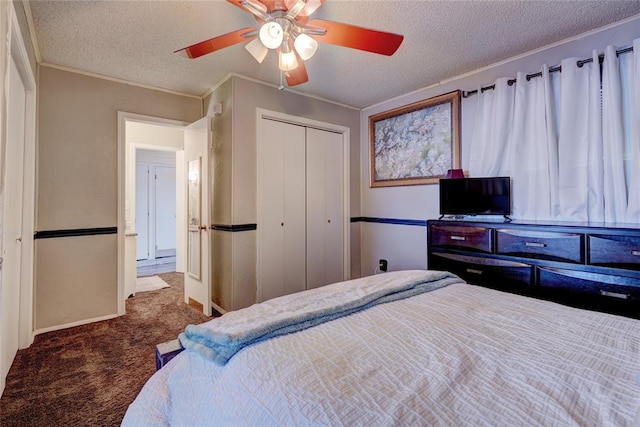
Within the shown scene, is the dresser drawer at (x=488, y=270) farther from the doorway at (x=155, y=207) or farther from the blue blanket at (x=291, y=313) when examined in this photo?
the doorway at (x=155, y=207)

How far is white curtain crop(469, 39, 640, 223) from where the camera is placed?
6.81ft

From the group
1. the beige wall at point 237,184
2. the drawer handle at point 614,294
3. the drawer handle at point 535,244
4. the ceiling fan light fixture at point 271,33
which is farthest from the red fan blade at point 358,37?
the drawer handle at point 614,294

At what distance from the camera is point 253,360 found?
2.82 ft

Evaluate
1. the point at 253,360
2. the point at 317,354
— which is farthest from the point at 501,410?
the point at 253,360

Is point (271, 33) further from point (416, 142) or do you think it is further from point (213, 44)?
point (416, 142)

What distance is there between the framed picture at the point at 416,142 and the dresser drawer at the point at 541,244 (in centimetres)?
102

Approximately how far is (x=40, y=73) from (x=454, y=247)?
3.89 meters

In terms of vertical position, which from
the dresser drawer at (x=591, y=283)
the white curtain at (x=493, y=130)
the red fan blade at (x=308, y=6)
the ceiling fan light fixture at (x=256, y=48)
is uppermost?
the red fan blade at (x=308, y=6)

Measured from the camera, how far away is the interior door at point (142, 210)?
6.06 meters

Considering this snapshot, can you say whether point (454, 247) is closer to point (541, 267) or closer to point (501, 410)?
point (541, 267)

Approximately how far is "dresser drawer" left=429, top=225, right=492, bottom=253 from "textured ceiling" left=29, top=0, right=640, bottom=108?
4.81 feet

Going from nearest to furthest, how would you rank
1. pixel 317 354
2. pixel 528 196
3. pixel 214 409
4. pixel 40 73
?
pixel 214 409 → pixel 317 354 → pixel 528 196 → pixel 40 73

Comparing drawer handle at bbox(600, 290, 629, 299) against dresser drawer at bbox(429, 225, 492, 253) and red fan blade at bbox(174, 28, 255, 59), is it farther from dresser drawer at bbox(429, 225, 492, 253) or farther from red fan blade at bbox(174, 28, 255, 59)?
red fan blade at bbox(174, 28, 255, 59)

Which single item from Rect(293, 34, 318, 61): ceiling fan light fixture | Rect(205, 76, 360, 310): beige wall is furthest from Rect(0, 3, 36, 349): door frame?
Rect(293, 34, 318, 61): ceiling fan light fixture
